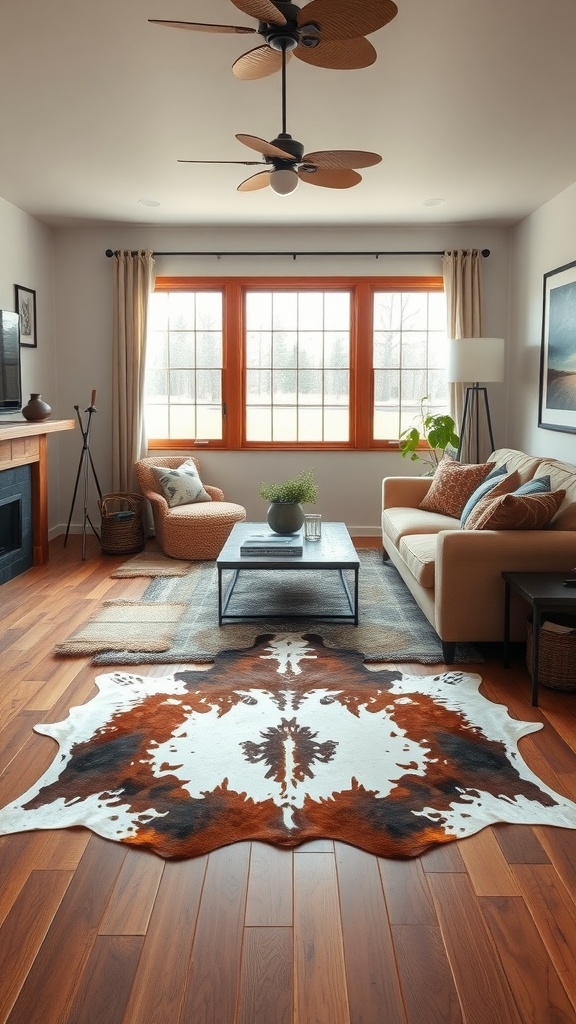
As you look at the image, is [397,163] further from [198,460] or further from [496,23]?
[198,460]

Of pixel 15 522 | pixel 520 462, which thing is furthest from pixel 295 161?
pixel 15 522

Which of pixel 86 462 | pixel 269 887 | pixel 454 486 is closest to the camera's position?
pixel 269 887

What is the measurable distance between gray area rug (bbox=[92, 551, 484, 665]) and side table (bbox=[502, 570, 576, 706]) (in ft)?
1.65

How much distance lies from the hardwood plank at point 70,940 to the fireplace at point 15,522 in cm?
353

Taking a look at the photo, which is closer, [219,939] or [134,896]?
[219,939]

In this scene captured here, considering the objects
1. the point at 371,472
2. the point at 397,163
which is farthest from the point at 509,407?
the point at 397,163

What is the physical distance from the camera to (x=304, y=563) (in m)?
4.36

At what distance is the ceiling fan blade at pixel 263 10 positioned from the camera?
7.79 feet

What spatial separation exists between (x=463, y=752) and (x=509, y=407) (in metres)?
4.61

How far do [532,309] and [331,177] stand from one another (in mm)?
3148

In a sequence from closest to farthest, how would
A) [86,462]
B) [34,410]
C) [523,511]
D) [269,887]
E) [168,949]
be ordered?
[168,949] → [269,887] → [523,511] → [34,410] → [86,462]

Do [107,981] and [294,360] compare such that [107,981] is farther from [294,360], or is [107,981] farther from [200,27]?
[294,360]

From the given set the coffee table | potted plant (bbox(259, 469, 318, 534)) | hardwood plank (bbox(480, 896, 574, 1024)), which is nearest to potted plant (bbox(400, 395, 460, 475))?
the coffee table

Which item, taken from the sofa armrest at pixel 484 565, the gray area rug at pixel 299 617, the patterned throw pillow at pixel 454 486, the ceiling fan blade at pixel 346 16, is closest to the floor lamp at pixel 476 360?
the patterned throw pillow at pixel 454 486
